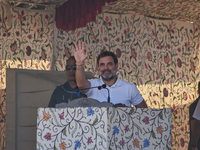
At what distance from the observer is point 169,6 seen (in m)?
4.54

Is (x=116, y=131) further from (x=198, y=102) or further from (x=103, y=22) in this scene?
(x=103, y=22)

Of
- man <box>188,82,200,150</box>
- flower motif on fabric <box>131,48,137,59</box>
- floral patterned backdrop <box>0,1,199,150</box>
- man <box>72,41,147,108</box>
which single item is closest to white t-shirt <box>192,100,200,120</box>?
man <box>188,82,200,150</box>

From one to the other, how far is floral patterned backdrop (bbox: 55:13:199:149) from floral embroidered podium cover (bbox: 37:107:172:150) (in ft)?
10.2

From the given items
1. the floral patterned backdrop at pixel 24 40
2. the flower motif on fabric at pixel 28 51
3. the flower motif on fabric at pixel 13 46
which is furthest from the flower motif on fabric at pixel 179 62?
the flower motif on fabric at pixel 13 46

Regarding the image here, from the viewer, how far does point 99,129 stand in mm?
1245

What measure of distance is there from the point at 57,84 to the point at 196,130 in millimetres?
1575

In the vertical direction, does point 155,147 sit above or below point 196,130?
above

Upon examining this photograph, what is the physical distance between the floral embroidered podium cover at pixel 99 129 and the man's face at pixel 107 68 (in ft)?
3.05

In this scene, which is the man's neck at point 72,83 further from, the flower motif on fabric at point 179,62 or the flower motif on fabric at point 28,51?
the flower motif on fabric at point 179,62

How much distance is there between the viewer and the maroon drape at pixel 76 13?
3.63 metres

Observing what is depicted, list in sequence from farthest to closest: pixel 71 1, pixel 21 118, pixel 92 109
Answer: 1. pixel 71 1
2. pixel 21 118
3. pixel 92 109

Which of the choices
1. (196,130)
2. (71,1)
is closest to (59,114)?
(196,130)

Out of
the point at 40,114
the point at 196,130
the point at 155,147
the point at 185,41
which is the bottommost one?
the point at 196,130

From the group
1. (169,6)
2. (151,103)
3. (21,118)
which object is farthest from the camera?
(151,103)
